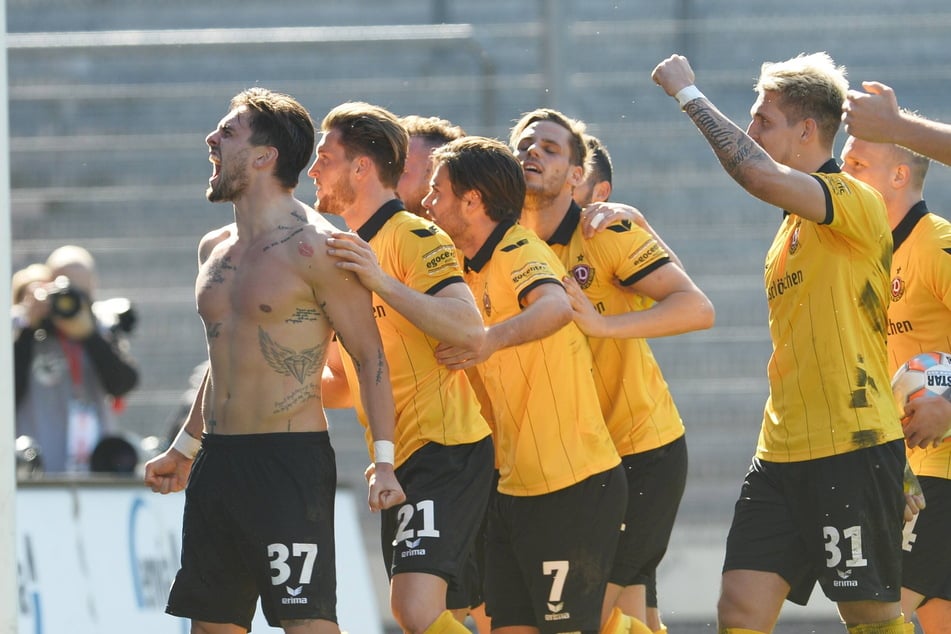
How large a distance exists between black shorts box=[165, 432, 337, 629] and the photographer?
4325 millimetres

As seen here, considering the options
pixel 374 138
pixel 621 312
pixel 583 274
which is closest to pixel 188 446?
pixel 374 138

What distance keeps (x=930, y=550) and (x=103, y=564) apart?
4196 millimetres

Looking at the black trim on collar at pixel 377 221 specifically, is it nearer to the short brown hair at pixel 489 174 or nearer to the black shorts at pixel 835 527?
the short brown hair at pixel 489 174

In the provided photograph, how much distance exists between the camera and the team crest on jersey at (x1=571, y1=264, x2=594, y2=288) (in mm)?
5934

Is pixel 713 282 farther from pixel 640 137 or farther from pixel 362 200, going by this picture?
pixel 362 200

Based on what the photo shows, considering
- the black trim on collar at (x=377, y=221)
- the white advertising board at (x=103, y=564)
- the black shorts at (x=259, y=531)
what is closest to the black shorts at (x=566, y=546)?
the black shorts at (x=259, y=531)

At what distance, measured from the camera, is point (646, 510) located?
593 cm

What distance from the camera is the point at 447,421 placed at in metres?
5.18

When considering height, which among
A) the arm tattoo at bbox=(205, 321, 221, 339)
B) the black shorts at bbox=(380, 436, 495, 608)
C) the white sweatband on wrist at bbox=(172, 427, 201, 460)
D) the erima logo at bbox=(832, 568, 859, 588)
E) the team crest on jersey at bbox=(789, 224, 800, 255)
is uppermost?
the team crest on jersey at bbox=(789, 224, 800, 255)

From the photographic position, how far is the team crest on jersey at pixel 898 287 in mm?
5613

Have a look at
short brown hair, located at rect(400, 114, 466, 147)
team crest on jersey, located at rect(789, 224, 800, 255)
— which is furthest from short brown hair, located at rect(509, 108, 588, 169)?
team crest on jersey, located at rect(789, 224, 800, 255)

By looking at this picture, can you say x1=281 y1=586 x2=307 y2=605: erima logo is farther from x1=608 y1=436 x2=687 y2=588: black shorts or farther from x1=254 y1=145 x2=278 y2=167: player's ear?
x1=608 y1=436 x2=687 y2=588: black shorts

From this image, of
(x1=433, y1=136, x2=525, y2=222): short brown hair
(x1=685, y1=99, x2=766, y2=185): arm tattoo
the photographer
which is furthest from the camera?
the photographer

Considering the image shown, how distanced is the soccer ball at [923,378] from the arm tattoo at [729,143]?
4.08 feet
